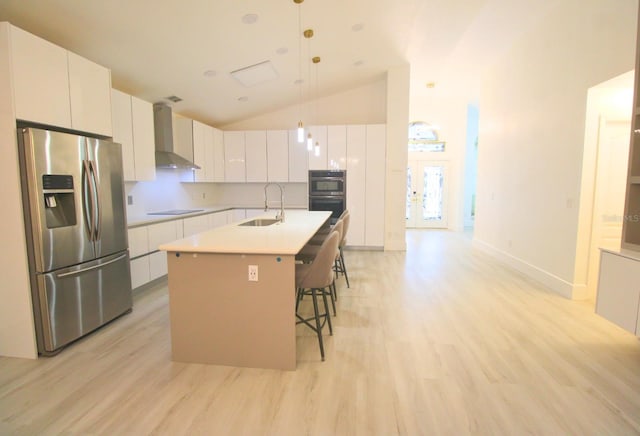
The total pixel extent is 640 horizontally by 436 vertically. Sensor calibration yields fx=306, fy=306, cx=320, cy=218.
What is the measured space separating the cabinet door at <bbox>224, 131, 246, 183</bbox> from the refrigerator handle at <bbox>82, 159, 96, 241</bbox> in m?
3.63

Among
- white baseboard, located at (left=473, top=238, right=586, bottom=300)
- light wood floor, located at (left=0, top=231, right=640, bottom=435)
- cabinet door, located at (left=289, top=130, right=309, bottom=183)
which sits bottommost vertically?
light wood floor, located at (left=0, top=231, right=640, bottom=435)

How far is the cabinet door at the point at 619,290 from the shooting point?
2121 mm

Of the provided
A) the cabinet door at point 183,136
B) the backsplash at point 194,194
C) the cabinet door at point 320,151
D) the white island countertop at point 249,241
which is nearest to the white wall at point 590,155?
the white island countertop at point 249,241

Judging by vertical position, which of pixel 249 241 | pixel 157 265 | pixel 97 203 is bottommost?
pixel 157 265

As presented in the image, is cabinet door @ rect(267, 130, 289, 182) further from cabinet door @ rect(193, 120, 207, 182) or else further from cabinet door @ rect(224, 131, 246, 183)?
cabinet door @ rect(193, 120, 207, 182)

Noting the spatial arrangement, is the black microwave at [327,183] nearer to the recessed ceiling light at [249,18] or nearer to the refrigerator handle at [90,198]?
the recessed ceiling light at [249,18]

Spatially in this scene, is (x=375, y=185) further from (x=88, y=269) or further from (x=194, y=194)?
(x=88, y=269)

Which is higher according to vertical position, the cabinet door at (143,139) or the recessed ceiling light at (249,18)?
the recessed ceiling light at (249,18)

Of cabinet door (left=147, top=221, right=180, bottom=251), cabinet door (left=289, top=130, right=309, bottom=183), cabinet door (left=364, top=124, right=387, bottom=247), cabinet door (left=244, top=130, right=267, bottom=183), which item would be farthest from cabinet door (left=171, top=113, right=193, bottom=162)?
cabinet door (left=364, top=124, right=387, bottom=247)

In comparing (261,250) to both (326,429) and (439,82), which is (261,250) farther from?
(439,82)

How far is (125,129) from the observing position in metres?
3.48

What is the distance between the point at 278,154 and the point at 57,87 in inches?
152

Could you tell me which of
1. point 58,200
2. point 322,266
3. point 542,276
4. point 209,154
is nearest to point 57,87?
point 58,200

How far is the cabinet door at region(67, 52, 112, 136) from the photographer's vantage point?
2465mm
